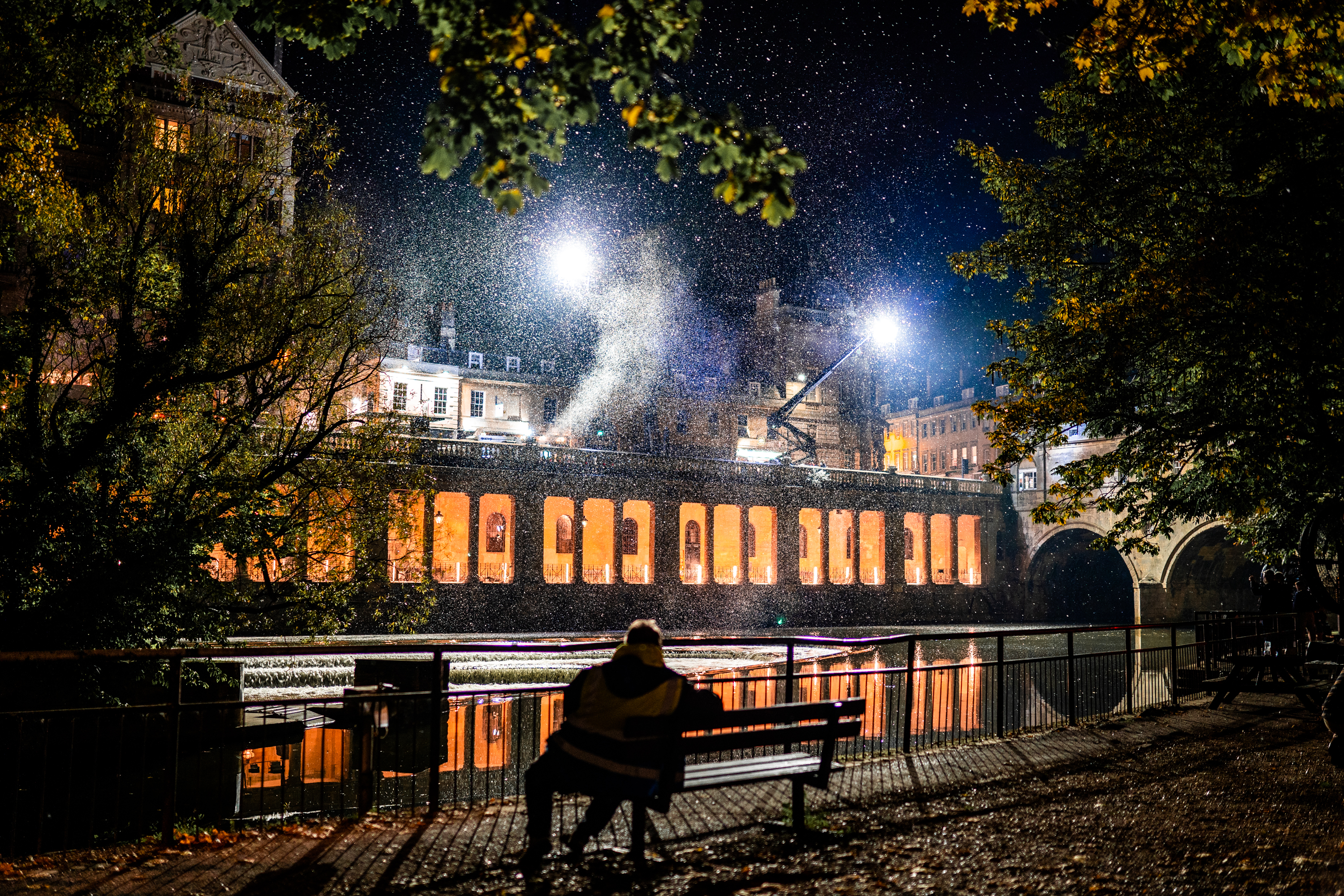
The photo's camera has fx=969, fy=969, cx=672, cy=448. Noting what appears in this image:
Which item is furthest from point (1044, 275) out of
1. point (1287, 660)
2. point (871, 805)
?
point (871, 805)

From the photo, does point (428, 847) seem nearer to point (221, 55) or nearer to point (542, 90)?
point (542, 90)

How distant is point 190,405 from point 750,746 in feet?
34.1

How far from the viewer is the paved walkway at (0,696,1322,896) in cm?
480

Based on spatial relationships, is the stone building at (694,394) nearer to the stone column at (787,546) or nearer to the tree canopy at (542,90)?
the stone column at (787,546)

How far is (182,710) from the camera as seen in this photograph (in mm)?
5992

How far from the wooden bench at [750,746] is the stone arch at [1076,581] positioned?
49.8 m

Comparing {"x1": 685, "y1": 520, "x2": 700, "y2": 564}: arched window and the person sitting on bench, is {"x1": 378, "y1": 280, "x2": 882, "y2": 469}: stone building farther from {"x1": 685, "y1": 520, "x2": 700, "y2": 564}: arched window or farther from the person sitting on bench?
the person sitting on bench

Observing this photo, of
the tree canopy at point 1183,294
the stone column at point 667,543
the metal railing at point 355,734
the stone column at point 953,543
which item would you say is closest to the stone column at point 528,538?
the stone column at point 667,543

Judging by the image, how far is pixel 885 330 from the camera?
108ft

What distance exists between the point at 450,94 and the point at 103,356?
10.3 m

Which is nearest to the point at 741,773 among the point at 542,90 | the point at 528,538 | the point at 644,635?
the point at 644,635

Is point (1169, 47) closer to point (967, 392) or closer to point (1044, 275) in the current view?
point (1044, 275)

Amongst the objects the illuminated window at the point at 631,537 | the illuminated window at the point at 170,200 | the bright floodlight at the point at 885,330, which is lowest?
the illuminated window at the point at 631,537

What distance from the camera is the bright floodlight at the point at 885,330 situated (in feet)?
107
